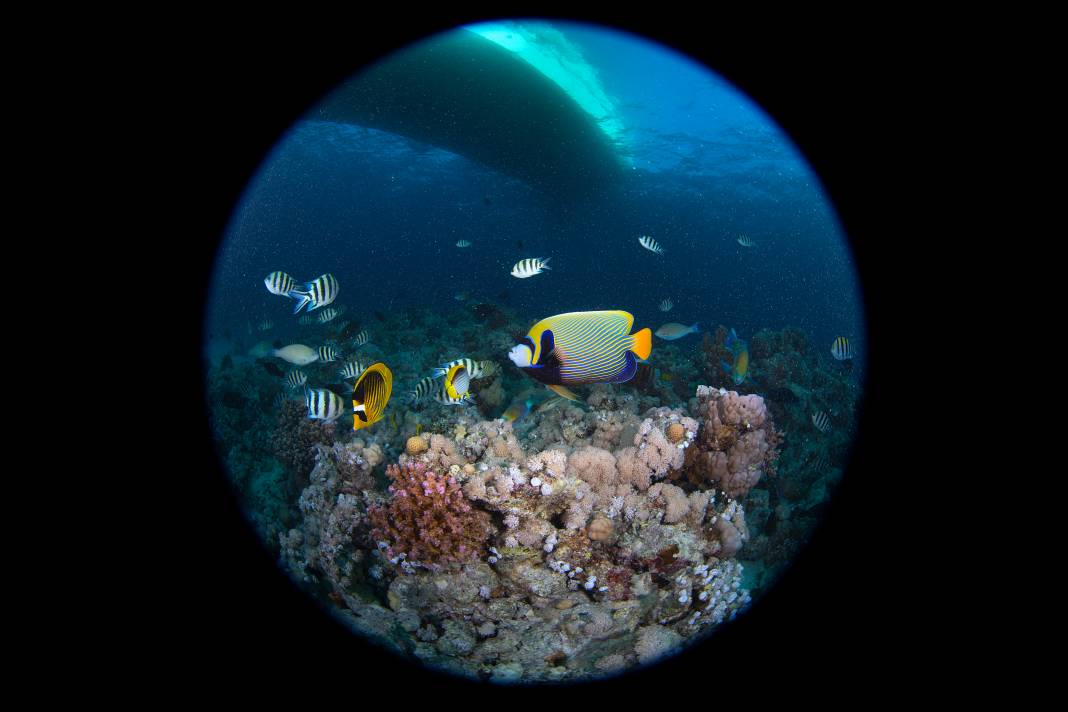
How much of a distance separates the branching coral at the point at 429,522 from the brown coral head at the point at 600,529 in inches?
31.0

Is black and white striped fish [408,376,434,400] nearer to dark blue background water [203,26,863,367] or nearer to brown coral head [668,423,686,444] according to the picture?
brown coral head [668,423,686,444]

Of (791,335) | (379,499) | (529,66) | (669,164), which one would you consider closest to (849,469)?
(379,499)

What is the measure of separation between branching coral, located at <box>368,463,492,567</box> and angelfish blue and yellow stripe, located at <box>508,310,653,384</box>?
1286 mm

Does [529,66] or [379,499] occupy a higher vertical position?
[529,66]

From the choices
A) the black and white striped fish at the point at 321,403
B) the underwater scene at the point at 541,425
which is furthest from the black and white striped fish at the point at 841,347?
the black and white striped fish at the point at 321,403

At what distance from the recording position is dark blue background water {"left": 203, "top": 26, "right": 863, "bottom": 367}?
62.8 feet

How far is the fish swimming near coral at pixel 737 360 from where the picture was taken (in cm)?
717

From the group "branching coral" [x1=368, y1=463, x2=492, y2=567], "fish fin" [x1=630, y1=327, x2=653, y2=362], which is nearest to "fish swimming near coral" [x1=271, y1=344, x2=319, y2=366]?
"branching coral" [x1=368, y1=463, x2=492, y2=567]

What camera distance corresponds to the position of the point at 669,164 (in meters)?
25.1

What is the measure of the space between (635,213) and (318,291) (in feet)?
96.6

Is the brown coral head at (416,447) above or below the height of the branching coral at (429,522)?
Result: above

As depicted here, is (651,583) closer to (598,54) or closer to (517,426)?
(517,426)

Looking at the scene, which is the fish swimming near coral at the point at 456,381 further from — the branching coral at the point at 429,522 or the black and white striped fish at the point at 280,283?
the black and white striped fish at the point at 280,283

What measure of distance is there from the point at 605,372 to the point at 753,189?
29569 mm
